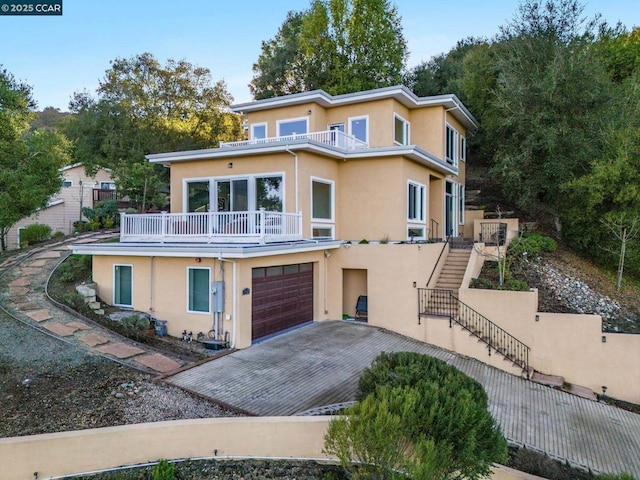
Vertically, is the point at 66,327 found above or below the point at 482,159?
below

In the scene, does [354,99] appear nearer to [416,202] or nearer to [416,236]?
[416,202]

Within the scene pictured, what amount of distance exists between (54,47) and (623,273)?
24785 mm

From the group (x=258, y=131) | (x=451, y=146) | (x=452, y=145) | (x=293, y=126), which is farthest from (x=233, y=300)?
(x=452, y=145)

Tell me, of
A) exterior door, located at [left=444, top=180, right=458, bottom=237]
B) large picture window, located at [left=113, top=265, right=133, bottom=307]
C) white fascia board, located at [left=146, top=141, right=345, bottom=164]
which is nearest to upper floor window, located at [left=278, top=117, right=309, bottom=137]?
white fascia board, located at [left=146, top=141, right=345, bottom=164]

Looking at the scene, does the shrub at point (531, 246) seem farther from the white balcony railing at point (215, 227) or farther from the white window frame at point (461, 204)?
the white balcony railing at point (215, 227)

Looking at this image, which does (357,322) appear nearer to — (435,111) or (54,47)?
(435,111)

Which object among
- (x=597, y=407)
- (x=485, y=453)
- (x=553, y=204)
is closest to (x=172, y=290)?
(x=485, y=453)

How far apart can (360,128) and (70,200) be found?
18.9 meters

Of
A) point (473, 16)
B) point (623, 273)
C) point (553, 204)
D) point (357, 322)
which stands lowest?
point (357, 322)

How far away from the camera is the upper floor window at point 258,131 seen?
1922cm

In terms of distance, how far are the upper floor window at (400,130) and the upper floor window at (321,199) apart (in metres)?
4.21

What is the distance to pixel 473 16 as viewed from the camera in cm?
1994

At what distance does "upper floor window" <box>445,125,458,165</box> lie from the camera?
20062mm

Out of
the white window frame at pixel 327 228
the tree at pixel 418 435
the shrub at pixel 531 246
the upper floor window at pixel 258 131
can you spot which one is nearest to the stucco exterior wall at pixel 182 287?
the white window frame at pixel 327 228
